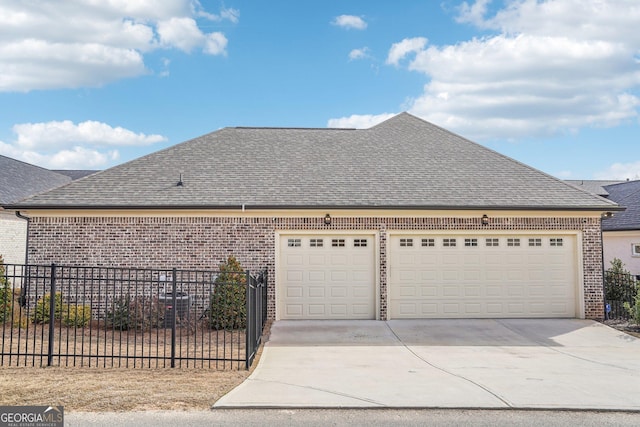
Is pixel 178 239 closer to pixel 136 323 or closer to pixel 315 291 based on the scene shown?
pixel 315 291

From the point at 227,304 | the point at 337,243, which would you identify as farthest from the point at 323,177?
the point at 227,304

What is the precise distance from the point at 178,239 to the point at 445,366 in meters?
7.81

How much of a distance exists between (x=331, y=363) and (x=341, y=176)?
7.28 metres

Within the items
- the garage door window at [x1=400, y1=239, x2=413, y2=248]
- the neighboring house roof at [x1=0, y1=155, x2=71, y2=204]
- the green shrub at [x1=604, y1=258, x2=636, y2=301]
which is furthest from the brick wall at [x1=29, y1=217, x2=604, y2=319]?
the neighboring house roof at [x1=0, y1=155, x2=71, y2=204]

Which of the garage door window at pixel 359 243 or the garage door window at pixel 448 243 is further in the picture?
the garage door window at pixel 448 243

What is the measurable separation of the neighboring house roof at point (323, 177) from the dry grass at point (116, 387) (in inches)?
234

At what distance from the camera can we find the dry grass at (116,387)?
681 cm

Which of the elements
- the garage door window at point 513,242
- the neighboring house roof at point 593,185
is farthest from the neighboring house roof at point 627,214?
the garage door window at point 513,242

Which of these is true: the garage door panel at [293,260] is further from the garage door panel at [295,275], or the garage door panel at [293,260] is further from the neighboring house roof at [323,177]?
the neighboring house roof at [323,177]

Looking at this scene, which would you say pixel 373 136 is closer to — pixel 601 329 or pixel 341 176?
pixel 341 176

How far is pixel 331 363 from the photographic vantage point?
9.39 m

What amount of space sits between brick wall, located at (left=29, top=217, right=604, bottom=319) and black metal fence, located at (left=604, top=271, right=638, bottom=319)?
5.52 meters

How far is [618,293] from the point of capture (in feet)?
51.8

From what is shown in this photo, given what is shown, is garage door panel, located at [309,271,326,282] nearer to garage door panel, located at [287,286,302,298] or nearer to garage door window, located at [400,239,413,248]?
garage door panel, located at [287,286,302,298]
